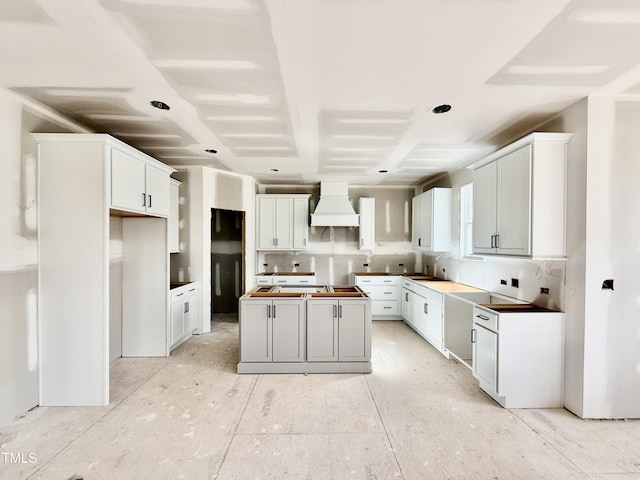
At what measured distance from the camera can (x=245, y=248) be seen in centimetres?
532

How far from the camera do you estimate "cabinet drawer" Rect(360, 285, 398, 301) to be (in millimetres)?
5418

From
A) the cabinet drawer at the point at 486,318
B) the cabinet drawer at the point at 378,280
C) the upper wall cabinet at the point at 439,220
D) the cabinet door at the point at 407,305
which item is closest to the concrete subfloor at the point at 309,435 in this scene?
the cabinet drawer at the point at 486,318

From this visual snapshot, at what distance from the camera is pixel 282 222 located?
5.69 metres

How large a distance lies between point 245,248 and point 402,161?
3014mm

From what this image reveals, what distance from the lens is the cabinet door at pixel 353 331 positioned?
3.31 metres

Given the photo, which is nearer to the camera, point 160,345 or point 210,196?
point 160,345

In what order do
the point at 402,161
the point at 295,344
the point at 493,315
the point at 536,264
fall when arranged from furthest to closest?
the point at 402,161 → the point at 295,344 → the point at 536,264 → the point at 493,315

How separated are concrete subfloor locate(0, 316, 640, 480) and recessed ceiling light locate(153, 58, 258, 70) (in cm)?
258

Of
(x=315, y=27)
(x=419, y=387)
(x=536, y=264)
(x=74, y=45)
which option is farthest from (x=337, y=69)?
(x=419, y=387)

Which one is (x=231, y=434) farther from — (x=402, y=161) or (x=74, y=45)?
(x=402, y=161)

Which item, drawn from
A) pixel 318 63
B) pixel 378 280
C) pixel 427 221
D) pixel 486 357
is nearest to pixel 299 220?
pixel 378 280

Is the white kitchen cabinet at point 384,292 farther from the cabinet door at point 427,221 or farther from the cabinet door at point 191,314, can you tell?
the cabinet door at point 191,314

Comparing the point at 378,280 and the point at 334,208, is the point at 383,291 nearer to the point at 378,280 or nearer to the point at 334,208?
the point at 378,280

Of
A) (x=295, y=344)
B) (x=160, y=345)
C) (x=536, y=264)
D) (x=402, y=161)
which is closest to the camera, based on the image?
(x=536, y=264)
